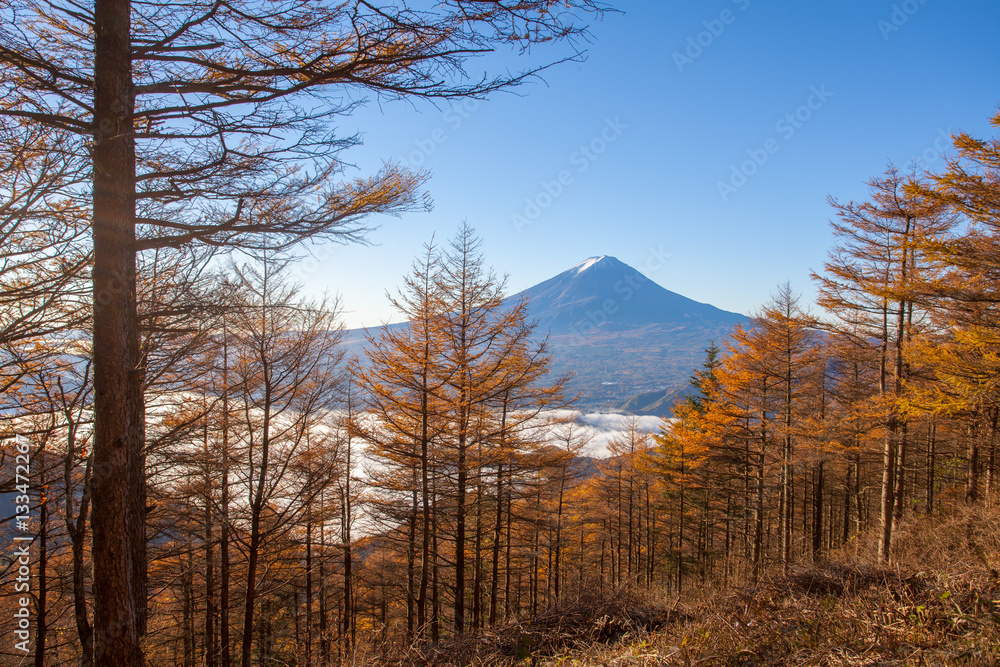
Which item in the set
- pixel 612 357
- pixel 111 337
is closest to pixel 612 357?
pixel 612 357


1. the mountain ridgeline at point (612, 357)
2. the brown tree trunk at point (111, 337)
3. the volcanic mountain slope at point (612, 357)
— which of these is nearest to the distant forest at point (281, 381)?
the brown tree trunk at point (111, 337)

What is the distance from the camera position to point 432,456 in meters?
9.11

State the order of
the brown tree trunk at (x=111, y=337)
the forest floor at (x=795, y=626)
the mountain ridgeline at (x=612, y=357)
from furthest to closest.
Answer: the mountain ridgeline at (x=612, y=357) → the brown tree trunk at (x=111, y=337) → the forest floor at (x=795, y=626)

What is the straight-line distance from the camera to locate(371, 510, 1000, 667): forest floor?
3025 mm

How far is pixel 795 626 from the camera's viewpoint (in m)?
3.72

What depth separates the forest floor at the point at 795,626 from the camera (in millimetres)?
3025

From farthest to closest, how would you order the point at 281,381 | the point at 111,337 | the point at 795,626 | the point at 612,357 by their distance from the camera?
1. the point at 612,357
2. the point at 281,381
3. the point at 795,626
4. the point at 111,337

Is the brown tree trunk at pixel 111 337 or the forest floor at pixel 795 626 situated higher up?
the brown tree trunk at pixel 111 337

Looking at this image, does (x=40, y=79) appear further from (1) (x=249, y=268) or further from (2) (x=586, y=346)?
(2) (x=586, y=346)

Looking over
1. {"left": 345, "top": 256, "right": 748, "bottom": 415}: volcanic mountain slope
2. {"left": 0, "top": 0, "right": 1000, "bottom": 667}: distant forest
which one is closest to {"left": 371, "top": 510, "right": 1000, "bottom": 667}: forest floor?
{"left": 0, "top": 0, "right": 1000, "bottom": 667}: distant forest

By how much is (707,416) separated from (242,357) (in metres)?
13.0

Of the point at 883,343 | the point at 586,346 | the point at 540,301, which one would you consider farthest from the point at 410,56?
the point at 586,346

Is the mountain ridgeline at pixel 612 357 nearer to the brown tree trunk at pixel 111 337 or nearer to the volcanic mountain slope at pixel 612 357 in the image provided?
the volcanic mountain slope at pixel 612 357

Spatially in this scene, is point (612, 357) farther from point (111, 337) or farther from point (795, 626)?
point (111, 337)
